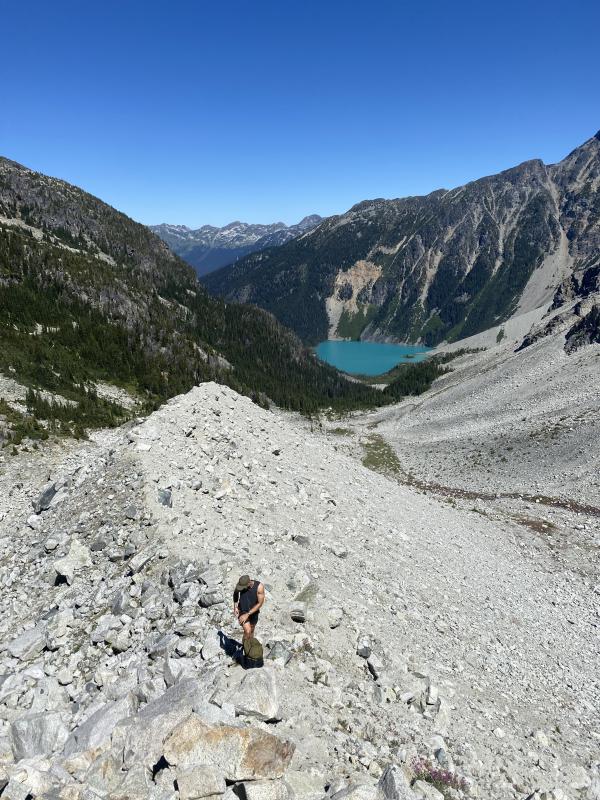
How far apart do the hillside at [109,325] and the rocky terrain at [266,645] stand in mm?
23038

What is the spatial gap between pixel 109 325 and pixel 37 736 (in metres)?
80.8

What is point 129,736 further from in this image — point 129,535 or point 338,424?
point 338,424

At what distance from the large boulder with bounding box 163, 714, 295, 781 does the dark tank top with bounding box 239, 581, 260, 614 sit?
2437 mm

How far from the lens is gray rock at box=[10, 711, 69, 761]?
809 centimetres

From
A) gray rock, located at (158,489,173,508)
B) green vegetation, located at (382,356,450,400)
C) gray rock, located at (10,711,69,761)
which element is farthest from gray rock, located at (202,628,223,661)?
green vegetation, located at (382,356,450,400)

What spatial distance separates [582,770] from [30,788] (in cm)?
1160

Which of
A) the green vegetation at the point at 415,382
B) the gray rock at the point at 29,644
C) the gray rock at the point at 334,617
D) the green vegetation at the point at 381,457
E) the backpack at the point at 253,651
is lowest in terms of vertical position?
the green vegetation at the point at 415,382

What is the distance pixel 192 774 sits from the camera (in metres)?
6.75

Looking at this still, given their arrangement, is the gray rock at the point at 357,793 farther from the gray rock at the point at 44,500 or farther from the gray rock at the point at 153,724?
the gray rock at the point at 44,500

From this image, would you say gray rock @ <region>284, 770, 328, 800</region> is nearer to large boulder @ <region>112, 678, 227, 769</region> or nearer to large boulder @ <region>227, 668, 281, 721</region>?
large boulder @ <region>227, 668, 281, 721</region>

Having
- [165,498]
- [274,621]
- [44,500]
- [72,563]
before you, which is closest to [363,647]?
[274,621]

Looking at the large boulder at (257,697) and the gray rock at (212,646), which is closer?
the large boulder at (257,697)

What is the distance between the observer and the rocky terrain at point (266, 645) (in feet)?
24.5

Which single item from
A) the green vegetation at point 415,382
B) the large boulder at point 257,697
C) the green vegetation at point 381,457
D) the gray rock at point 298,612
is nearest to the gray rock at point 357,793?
the large boulder at point 257,697
